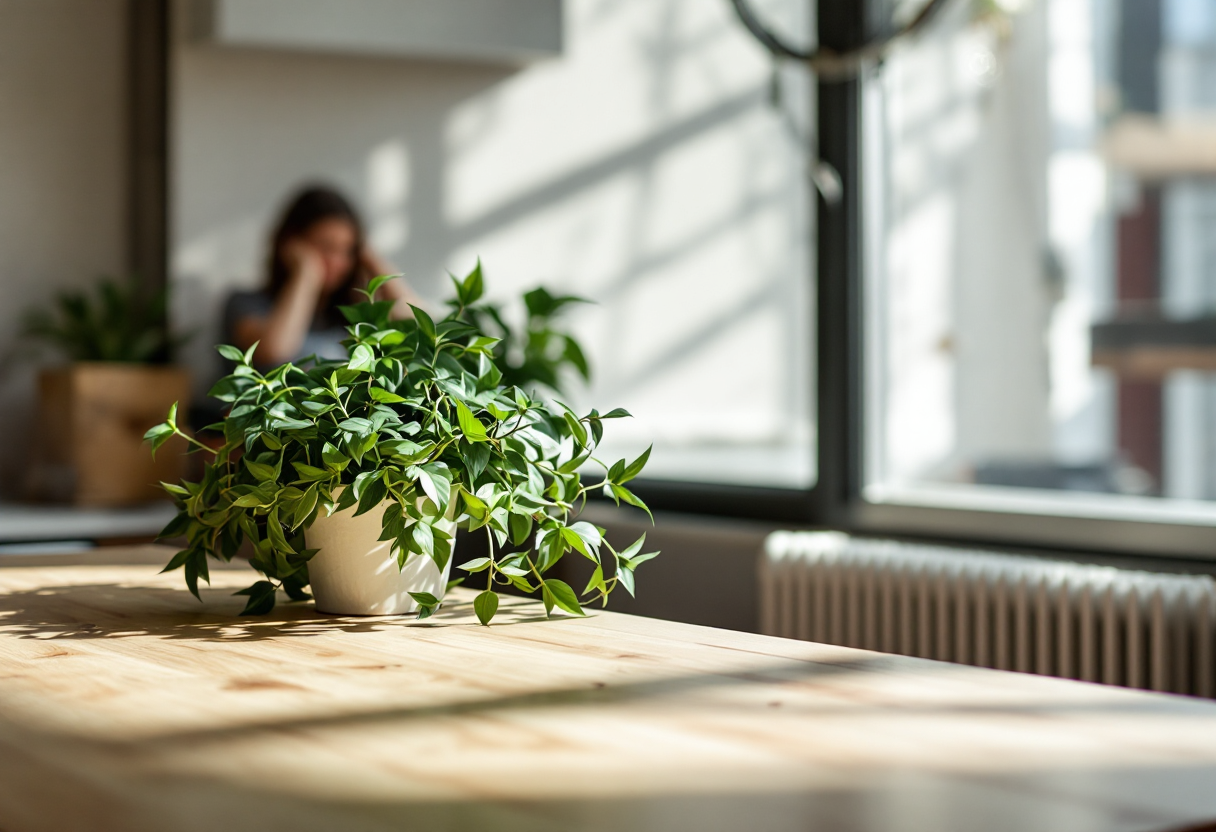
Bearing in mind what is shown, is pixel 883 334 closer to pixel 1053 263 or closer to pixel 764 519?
pixel 764 519

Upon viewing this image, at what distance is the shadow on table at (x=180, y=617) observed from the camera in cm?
113

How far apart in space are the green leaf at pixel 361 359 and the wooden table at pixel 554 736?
22 cm

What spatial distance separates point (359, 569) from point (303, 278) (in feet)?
8.02

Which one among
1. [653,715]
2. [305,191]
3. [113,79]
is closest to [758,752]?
[653,715]

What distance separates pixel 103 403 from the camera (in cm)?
349

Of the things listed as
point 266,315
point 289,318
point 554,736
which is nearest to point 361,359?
point 554,736

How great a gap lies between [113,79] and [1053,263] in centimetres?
315

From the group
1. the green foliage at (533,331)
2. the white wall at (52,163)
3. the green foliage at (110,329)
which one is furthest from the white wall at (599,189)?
the green foliage at (533,331)

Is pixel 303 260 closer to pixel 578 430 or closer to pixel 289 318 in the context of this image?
pixel 289 318

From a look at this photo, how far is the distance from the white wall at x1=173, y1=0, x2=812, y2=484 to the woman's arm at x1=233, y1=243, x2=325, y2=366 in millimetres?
226

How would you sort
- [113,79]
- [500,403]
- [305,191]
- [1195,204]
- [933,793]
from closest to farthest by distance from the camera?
[933,793]
[500,403]
[305,191]
[113,79]
[1195,204]

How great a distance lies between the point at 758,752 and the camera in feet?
2.51

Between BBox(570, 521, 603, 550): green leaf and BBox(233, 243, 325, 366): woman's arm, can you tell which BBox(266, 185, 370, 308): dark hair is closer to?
BBox(233, 243, 325, 366): woman's arm

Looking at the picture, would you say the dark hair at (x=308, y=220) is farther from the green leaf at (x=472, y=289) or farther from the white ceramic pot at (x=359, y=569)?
the white ceramic pot at (x=359, y=569)
